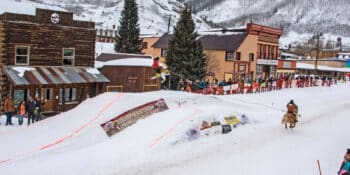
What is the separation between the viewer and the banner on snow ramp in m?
19.0

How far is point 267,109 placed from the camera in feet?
92.2

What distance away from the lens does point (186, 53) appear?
4422 cm

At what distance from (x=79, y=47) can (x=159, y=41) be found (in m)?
30.4

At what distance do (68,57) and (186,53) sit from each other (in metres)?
15.4

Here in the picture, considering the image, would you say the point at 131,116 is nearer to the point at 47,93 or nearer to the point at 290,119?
the point at 290,119

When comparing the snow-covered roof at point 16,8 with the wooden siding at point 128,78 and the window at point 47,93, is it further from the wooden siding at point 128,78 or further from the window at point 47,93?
the wooden siding at point 128,78

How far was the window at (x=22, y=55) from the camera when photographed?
94.6 feet

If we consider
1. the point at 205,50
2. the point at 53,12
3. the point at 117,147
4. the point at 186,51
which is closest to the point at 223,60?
the point at 205,50

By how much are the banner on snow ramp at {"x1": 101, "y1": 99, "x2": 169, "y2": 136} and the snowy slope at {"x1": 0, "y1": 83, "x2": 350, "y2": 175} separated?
0.31m

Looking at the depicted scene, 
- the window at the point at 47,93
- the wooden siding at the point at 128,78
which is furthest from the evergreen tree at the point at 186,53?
the window at the point at 47,93

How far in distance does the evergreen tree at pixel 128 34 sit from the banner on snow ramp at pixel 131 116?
3717 cm

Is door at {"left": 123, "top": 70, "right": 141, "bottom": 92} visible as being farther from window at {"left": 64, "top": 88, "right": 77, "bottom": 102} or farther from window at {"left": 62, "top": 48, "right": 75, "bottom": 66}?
window at {"left": 62, "top": 48, "right": 75, "bottom": 66}

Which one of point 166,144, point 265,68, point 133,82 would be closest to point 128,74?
point 133,82

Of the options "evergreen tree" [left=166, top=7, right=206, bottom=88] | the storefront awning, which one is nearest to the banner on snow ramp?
the storefront awning
